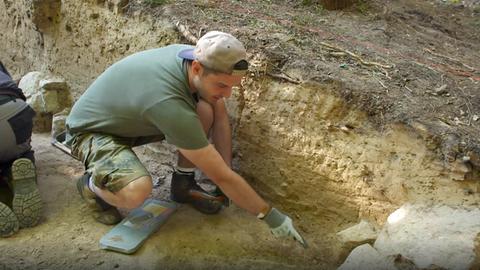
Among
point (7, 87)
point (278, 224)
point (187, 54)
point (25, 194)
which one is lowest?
point (25, 194)

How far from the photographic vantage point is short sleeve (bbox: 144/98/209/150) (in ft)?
7.02

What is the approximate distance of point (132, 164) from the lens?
2.41m

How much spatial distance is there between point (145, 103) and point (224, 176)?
0.47m

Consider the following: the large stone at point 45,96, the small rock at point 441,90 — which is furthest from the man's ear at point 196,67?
the large stone at point 45,96

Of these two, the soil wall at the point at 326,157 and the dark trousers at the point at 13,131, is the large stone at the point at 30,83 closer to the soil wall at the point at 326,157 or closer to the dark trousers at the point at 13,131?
the soil wall at the point at 326,157

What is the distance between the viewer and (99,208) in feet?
8.50

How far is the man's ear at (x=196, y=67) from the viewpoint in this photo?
2.23m

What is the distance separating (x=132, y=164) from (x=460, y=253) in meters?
1.48

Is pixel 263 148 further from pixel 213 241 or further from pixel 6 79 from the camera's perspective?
pixel 6 79

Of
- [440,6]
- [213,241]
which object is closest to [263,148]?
[213,241]

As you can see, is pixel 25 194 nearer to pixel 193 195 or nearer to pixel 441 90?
pixel 193 195

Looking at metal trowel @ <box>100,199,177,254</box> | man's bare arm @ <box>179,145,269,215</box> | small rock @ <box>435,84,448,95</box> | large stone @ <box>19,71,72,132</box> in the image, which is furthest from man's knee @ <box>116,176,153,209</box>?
large stone @ <box>19,71,72,132</box>

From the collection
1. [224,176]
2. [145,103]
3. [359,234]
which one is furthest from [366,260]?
[145,103]

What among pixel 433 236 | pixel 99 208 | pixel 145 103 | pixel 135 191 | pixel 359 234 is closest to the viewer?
pixel 433 236
